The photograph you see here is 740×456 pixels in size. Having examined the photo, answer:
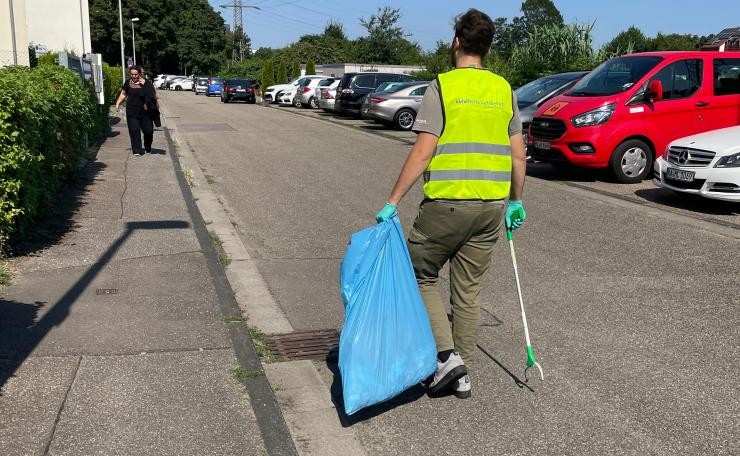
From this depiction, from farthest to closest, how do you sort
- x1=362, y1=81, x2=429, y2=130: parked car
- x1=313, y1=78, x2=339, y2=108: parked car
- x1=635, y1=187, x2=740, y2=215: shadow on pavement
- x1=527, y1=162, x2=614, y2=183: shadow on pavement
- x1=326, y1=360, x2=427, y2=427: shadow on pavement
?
x1=313, y1=78, x2=339, y2=108: parked car
x1=362, y1=81, x2=429, y2=130: parked car
x1=527, y1=162, x2=614, y2=183: shadow on pavement
x1=635, y1=187, x2=740, y2=215: shadow on pavement
x1=326, y1=360, x2=427, y2=427: shadow on pavement

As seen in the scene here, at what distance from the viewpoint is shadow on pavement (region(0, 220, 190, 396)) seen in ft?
14.9

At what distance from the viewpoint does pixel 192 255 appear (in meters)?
7.14

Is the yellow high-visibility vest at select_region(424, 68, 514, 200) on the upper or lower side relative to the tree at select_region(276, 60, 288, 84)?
lower

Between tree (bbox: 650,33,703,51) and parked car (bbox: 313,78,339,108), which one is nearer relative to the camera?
parked car (bbox: 313,78,339,108)

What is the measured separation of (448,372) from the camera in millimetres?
4062

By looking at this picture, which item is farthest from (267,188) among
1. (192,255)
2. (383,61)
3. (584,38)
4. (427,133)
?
(383,61)

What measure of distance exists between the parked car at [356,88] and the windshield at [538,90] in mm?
12609

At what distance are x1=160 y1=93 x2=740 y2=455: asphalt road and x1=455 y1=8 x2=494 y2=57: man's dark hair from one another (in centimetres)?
192

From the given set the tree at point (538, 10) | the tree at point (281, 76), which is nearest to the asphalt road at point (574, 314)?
the tree at point (281, 76)

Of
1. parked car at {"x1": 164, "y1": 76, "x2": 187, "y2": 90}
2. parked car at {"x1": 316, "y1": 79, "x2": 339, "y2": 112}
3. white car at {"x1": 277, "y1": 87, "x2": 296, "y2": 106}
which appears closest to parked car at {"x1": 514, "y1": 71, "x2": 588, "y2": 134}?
parked car at {"x1": 316, "y1": 79, "x2": 339, "y2": 112}

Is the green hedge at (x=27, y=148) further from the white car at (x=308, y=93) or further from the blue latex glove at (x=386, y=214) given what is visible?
the white car at (x=308, y=93)

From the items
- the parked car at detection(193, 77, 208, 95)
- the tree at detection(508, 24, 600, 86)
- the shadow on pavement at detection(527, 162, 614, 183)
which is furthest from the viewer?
the parked car at detection(193, 77, 208, 95)

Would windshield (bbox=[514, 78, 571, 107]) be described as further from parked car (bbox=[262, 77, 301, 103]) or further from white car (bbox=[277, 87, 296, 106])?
parked car (bbox=[262, 77, 301, 103])

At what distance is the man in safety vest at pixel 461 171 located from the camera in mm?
3758
